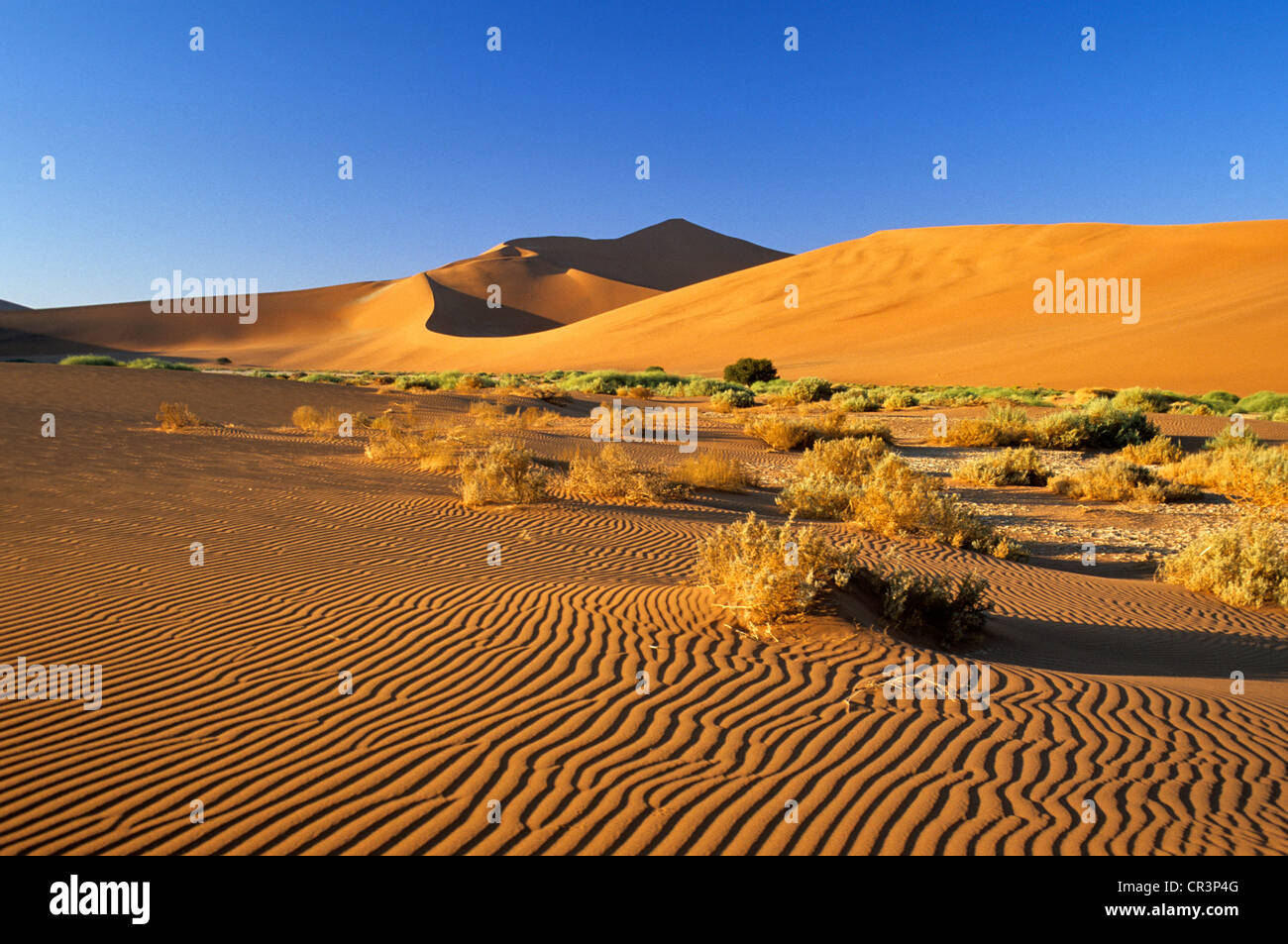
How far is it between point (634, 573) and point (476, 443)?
8.90m

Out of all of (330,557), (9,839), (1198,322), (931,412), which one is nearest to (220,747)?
(9,839)

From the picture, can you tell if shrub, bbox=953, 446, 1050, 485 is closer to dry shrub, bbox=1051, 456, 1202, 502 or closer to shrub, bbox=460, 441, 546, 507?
dry shrub, bbox=1051, 456, 1202, 502

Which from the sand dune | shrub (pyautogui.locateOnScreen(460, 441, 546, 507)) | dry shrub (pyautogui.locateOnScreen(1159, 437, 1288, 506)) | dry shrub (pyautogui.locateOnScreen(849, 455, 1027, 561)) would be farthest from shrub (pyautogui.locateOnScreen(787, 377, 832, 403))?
shrub (pyautogui.locateOnScreen(460, 441, 546, 507))

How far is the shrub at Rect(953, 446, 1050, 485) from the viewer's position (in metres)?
14.3

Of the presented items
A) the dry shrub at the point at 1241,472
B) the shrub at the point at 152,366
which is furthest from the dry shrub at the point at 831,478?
the shrub at the point at 152,366

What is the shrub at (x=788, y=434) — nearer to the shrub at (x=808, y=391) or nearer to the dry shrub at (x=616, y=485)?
the dry shrub at (x=616, y=485)

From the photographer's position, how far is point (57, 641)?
5020mm

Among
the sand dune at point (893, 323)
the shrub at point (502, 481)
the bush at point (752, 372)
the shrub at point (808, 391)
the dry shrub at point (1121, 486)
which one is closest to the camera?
the shrub at point (502, 481)

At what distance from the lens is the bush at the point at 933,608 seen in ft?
19.8

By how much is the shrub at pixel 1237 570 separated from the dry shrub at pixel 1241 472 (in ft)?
16.5

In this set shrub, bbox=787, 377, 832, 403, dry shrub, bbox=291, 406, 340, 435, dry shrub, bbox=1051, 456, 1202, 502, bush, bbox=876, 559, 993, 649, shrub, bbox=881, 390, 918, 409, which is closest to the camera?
bush, bbox=876, 559, 993, 649

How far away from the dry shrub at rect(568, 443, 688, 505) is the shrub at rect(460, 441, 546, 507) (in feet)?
2.13

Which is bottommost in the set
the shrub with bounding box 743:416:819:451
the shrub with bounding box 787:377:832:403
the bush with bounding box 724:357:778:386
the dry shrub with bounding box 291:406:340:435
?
the shrub with bounding box 743:416:819:451
